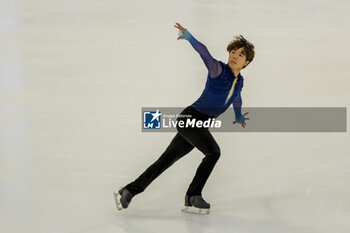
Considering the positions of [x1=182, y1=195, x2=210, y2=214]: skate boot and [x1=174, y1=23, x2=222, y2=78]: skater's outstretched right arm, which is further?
[x1=182, y1=195, x2=210, y2=214]: skate boot

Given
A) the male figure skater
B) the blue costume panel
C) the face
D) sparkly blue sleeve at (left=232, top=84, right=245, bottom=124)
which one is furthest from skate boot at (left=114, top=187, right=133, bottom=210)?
the face

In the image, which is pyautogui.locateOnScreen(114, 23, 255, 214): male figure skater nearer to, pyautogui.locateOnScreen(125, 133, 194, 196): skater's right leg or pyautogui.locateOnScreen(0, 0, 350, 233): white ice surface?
pyautogui.locateOnScreen(125, 133, 194, 196): skater's right leg

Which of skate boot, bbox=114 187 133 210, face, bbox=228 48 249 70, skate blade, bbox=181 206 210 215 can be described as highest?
face, bbox=228 48 249 70

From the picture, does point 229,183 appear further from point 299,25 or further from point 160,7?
point 160,7

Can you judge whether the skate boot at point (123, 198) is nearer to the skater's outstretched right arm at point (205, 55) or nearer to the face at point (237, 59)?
the skater's outstretched right arm at point (205, 55)

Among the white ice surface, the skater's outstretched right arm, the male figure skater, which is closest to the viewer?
the skater's outstretched right arm

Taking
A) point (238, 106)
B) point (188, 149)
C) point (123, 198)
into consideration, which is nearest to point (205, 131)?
point (188, 149)

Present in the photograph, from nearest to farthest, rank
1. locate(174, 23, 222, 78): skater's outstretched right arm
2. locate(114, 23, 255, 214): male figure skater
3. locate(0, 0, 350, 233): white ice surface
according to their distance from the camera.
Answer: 1. locate(174, 23, 222, 78): skater's outstretched right arm
2. locate(114, 23, 255, 214): male figure skater
3. locate(0, 0, 350, 233): white ice surface

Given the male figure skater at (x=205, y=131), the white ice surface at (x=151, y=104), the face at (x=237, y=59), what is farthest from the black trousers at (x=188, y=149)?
the face at (x=237, y=59)

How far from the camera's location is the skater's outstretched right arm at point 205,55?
4.43m

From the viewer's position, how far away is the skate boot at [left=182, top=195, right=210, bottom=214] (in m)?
4.62

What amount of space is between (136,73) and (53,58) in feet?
3.90

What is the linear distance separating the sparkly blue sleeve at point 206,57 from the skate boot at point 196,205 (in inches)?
30.4

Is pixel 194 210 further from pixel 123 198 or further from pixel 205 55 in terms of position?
pixel 205 55
